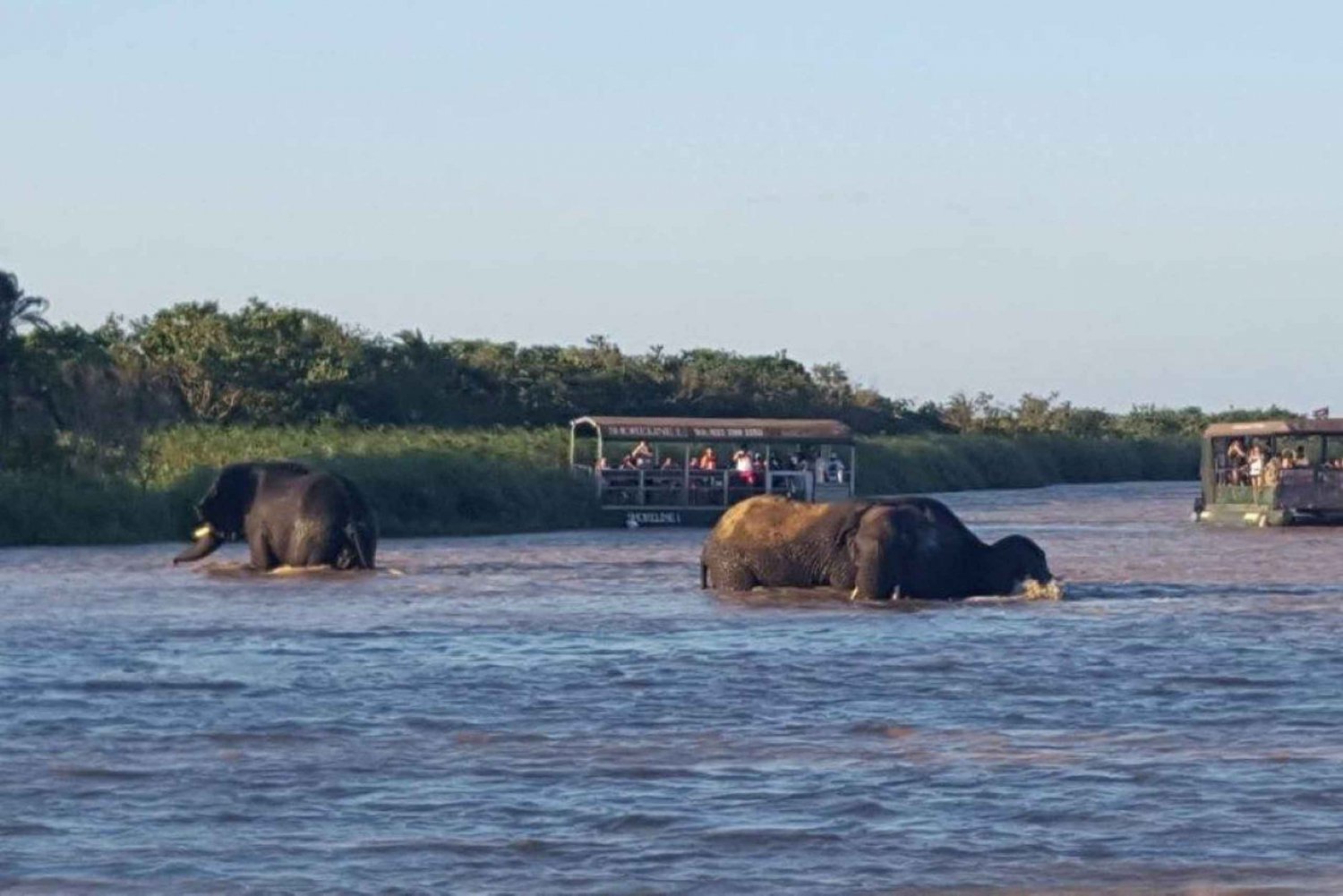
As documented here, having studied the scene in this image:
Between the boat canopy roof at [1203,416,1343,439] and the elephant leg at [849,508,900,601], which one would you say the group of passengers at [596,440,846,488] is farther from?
the elephant leg at [849,508,900,601]

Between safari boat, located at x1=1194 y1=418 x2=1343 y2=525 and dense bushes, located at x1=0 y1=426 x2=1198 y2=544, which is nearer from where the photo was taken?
dense bushes, located at x1=0 y1=426 x2=1198 y2=544

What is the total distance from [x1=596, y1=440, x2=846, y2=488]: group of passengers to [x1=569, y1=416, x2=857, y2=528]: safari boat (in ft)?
0.05

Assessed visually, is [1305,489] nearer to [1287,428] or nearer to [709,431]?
[1287,428]

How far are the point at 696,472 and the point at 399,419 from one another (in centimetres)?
1889

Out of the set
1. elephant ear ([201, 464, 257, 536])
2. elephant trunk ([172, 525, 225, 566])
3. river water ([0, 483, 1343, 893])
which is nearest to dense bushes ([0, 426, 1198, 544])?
elephant trunk ([172, 525, 225, 566])

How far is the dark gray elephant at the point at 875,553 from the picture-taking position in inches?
925

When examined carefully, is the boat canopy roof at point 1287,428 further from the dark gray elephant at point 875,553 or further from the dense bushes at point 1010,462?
the dark gray elephant at point 875,553

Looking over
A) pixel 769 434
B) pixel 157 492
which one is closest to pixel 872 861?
pixel 157 492

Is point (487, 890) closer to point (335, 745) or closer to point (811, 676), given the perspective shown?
point (335, 745)

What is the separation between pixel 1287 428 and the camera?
4341 centimetres

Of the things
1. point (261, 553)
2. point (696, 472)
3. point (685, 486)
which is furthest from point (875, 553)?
point (696, 472)

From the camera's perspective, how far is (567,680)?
667 inches

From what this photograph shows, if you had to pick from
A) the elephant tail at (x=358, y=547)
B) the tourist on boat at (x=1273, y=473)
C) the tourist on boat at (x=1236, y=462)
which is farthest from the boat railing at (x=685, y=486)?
the elephant tail at (x=358, y=547)

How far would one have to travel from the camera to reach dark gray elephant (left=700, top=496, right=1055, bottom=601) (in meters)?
23.5
